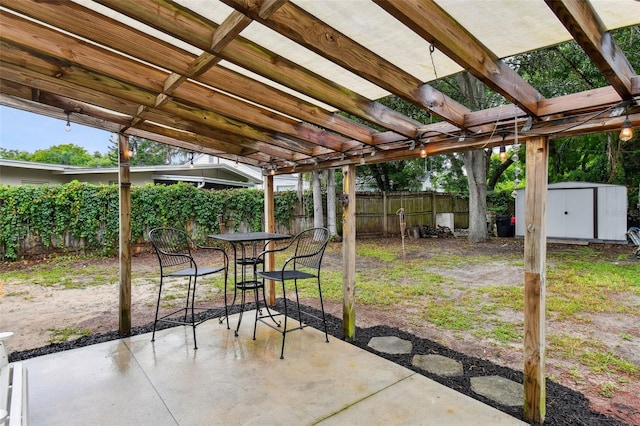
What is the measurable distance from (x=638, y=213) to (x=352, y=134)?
1128 centimetres

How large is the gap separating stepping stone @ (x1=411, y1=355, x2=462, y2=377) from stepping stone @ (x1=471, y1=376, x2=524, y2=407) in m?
0.16

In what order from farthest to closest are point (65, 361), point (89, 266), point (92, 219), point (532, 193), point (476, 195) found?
1. point (476, 195)
2. point (92, 219)
3. point (89, 266)
4. point (65, 361)
5. point (532, 193)

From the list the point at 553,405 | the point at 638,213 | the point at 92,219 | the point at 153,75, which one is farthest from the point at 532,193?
the point at 638,213

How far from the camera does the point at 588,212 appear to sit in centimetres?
927

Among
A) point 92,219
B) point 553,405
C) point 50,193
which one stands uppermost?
point 50,193

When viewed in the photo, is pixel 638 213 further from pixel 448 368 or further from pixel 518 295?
pixel 448 368

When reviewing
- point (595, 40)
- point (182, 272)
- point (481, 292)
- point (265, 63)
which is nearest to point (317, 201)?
point (481, 292)

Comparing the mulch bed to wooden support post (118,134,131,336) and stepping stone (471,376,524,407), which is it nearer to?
stepping stone (471,376,524,407)

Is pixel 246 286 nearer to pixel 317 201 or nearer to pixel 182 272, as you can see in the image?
pixel 182 272

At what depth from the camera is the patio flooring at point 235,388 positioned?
77.3 inches

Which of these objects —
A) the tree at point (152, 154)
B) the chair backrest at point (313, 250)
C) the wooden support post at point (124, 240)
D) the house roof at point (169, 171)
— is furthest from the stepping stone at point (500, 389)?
the tree at point (152, 154)

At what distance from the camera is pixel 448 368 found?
2.56 meters

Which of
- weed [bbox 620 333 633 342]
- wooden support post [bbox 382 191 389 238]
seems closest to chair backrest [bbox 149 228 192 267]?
weed [bbox 620 333 633 342]

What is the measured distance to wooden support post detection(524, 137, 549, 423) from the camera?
1941mm
